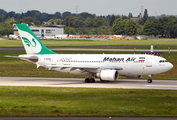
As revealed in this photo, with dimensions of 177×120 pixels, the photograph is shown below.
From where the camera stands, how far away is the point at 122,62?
3950cm

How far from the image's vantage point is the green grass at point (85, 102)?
21.7m

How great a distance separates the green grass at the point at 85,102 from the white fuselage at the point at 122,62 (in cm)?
756

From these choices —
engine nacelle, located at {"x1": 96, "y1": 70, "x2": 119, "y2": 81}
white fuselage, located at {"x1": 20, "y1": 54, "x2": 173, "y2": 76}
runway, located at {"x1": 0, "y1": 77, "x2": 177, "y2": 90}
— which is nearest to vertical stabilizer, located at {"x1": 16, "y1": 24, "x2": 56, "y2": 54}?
white fuselage, located at {"x1": 20, "y1": 54, "x2": 173, "y2": 76}

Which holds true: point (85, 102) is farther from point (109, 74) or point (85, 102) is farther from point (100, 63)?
point (100, 63)

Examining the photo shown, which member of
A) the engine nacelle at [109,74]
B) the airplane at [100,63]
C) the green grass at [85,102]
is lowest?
the green grass at [85,102]

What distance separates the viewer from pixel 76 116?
20.7 metres

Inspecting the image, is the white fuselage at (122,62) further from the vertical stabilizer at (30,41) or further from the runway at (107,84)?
the vertical stabilizer at (30,41)

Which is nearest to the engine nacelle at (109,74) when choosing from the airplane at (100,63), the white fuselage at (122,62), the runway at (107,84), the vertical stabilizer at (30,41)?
the airplane at (100,63)

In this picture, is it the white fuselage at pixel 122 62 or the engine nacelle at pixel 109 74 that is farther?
the white fuselage at pixel 122 62

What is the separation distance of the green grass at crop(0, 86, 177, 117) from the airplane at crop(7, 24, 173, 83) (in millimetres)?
7170

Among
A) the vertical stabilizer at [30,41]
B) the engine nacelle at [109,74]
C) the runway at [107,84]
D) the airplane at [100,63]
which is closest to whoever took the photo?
the runway at [107,84]

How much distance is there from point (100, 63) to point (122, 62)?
10.0 feet

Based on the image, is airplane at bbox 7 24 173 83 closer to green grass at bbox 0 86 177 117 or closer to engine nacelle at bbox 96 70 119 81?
engine nacelle at bbox 96 70 119 81

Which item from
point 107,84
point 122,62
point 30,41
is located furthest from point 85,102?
point 30,41
